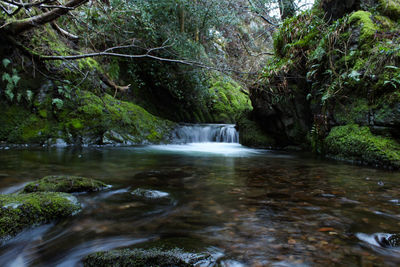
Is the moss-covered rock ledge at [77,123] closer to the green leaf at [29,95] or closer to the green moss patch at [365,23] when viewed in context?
the green leaf at [29,95]

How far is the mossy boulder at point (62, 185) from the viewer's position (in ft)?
8.34

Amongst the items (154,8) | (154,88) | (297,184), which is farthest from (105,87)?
(297,184)

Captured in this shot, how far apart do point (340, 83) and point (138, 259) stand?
19.8 ft

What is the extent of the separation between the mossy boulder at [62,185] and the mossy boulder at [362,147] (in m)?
5.18

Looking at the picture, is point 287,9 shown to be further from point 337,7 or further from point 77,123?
point 77,123

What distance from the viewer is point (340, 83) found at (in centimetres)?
562

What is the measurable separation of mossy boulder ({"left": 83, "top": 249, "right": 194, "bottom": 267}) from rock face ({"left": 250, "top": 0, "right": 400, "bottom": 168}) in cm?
486

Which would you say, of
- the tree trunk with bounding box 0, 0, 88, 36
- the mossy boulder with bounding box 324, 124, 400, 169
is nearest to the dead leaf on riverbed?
the mossy boulder with bounding box 324, 124, 400, 169

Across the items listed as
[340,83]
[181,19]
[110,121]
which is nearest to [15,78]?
[110,121]

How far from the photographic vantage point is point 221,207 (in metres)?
2.44

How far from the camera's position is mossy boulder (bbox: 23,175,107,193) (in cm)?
254

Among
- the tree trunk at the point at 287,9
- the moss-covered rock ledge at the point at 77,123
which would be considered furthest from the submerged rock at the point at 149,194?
the tree trunk at the point at 287,9

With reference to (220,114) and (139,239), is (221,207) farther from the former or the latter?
(220,114)

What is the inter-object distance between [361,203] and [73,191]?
3302 millimetres
